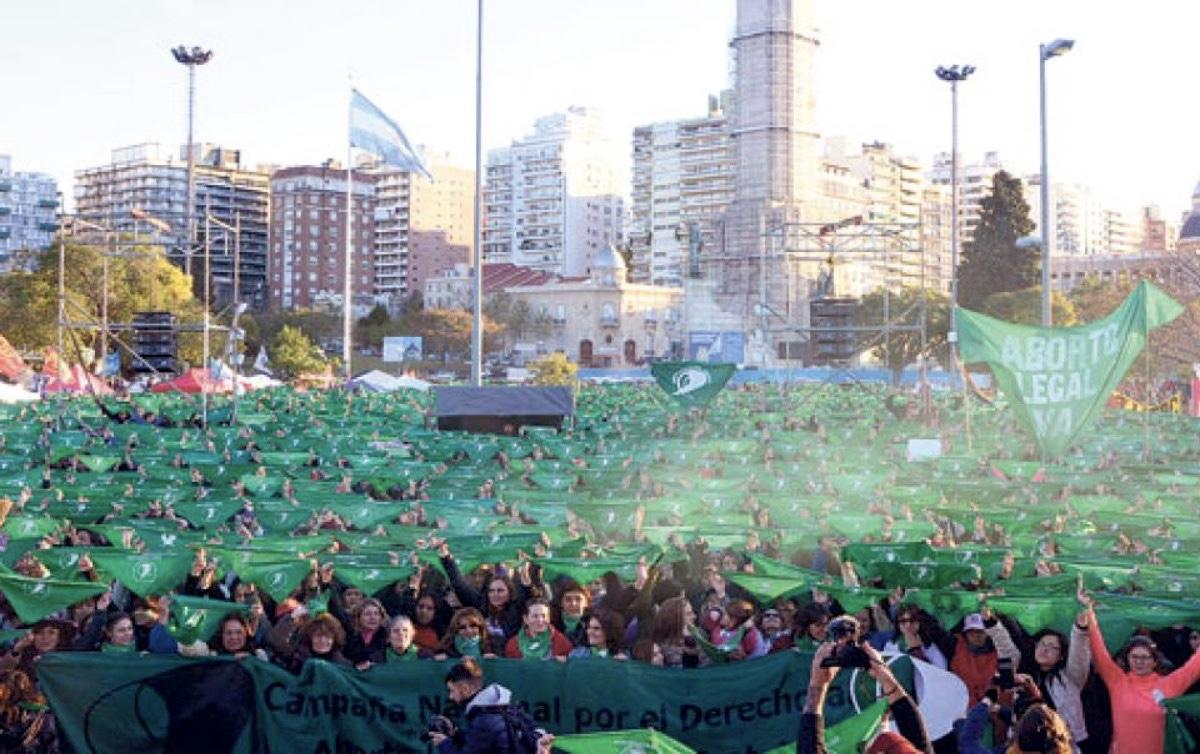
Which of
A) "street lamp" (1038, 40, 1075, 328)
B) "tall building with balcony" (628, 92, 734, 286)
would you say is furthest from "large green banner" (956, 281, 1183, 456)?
"tall building with balcony" (628, 92, 734, 286)

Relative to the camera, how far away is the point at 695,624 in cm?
1026

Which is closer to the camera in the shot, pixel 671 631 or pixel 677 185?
pixel 671 631

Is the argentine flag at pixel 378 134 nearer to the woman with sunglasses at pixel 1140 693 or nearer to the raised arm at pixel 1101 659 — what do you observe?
the raised arm at pixel 1101 659

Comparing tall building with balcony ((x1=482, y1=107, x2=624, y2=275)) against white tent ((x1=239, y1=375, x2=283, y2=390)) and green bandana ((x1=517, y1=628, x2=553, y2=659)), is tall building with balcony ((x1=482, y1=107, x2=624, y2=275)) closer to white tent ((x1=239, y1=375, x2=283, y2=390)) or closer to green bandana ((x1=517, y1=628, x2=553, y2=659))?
white tent ((x1=239, y1=375, x2=283, y2=390))

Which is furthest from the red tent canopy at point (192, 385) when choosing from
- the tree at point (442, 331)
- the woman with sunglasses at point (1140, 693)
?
the tree at point (442, 331)

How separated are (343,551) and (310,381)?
58228mm

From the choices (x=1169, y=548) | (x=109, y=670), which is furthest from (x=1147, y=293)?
(x=109, y=670)

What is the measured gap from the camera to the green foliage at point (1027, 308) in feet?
238

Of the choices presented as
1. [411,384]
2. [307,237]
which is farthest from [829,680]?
[307,237]

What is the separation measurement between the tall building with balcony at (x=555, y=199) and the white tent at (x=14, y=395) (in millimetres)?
135113

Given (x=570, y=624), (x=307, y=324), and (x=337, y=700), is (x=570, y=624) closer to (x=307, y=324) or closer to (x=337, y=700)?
(x=337, y=700)

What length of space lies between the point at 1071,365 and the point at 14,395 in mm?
31764

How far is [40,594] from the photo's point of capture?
10.1m

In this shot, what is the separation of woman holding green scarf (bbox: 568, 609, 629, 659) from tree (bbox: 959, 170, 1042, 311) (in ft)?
247
